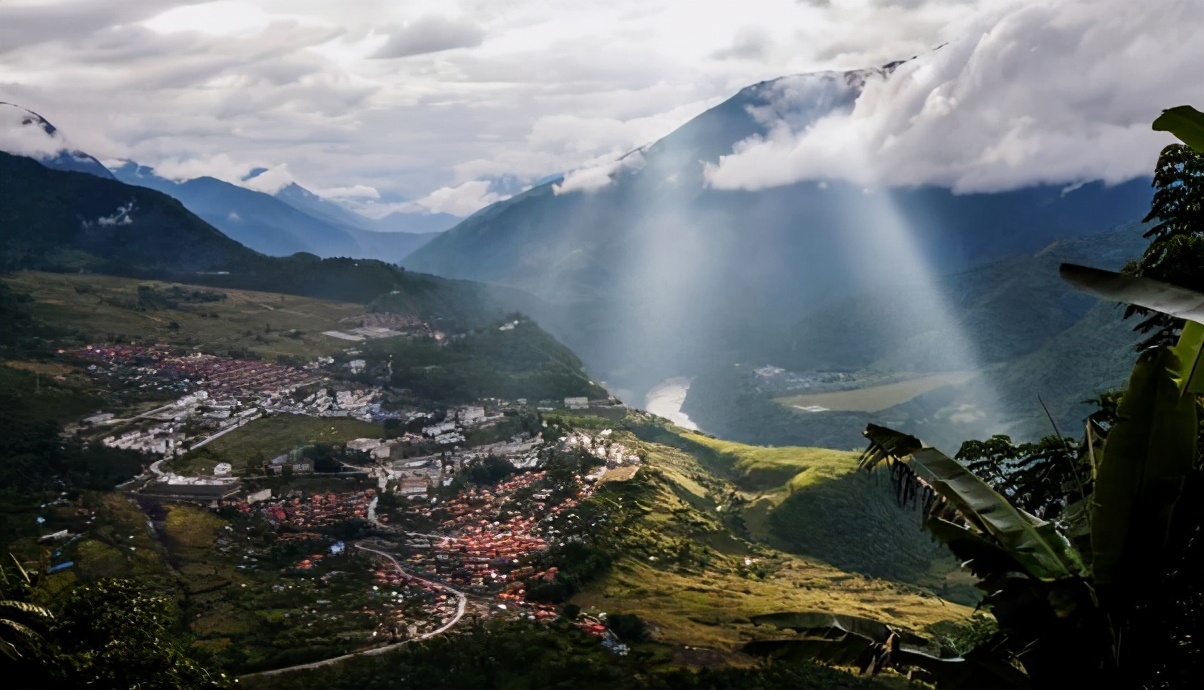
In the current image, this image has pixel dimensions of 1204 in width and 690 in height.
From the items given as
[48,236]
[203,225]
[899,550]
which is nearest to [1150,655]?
[899,550]

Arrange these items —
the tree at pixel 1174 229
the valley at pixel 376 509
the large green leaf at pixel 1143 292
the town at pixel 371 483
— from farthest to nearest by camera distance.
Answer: the town at pixel 371 483 → the valley at pixel 376 509 → the tree at pixel 1174 229 → the large green leaf at pixel 1143 292

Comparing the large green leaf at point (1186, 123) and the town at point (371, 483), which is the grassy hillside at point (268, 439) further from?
the large green leaf at point (1186, 123)

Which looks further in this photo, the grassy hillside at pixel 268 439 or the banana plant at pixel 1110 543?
the grassy hillside at pixel 268 439

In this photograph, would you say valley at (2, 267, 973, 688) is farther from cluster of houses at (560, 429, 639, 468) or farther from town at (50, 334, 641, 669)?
cluster of houses at (560, 429, 639, 468)

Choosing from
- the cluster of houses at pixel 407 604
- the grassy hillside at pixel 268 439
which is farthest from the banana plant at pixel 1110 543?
the grassy hillside at pixel 268 439

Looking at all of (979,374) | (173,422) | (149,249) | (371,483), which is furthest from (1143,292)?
(979,374)

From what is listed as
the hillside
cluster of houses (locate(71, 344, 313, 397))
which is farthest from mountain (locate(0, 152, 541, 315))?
the hillside

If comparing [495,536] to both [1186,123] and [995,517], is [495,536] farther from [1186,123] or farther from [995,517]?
[1186,123]
